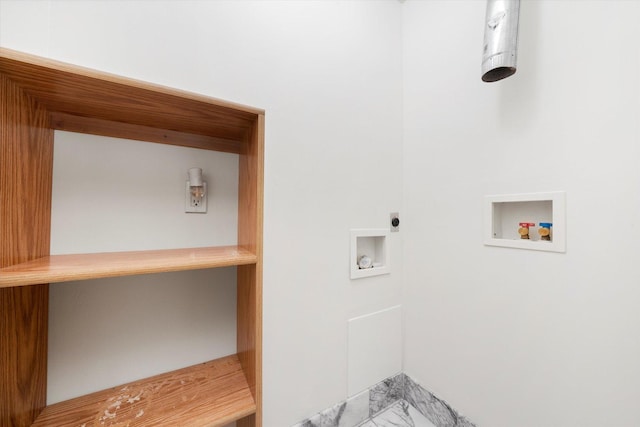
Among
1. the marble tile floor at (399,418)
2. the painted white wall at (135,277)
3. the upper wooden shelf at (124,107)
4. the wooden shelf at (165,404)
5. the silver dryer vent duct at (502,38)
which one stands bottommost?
the marble tile floor at (399,418)

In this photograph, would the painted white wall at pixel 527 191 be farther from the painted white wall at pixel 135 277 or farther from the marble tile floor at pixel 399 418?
the painted white wall at pixel 135 277

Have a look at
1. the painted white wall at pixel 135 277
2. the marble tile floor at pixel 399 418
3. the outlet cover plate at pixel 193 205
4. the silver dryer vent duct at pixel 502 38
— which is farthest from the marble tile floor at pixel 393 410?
the silver dryer vent duct at pixel 502 38

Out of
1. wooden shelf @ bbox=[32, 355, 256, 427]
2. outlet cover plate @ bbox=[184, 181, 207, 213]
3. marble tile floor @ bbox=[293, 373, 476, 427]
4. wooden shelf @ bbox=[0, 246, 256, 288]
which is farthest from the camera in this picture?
marble tile floor @ bbox=[293, 373, 476, 427]

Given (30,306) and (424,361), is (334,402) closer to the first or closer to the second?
(424,361)

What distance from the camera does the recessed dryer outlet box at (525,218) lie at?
2.45 feet

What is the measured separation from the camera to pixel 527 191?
819 mm

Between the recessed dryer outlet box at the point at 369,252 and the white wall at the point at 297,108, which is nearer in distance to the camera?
the white wall at the point at 297,108

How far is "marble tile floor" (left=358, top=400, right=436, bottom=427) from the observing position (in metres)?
1.05

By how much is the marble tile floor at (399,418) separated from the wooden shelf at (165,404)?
2.15 feet

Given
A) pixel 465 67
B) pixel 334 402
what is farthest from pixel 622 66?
pixel 334 402

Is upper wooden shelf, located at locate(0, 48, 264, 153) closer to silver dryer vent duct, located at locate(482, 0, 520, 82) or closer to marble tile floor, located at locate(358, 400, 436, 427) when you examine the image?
silver dryer vent duct, located at locate(482, 0, 520, 82)

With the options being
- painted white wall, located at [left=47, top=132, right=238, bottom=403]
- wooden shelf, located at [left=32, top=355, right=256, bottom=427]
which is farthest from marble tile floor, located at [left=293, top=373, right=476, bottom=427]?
painted white wall, located at [left=47, top=132, right=238, bottom=403]

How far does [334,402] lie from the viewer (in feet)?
3.26

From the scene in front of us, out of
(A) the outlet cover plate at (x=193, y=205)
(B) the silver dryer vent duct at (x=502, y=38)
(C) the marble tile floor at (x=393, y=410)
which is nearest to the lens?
(B) the silver dryer vent duct at (x=502, y=38)
